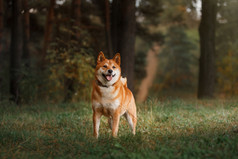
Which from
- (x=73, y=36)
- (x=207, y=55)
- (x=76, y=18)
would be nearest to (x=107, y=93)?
(x=73, y=36)

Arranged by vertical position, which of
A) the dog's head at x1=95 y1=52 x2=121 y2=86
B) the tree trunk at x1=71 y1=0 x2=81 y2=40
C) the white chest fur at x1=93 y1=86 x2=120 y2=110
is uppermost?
the tree trunk at x1=71 y1=0 x2=81 y2=40

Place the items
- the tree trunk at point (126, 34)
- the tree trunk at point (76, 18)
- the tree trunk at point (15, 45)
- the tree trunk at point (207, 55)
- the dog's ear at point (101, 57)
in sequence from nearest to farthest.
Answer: the dog's ear at point (101, 57) < the tree trunk at point (126, 34) < the tree trunk at point (76, 18) < the tree trunk at point (15, 45) < the tree trunk at point (207, 55)

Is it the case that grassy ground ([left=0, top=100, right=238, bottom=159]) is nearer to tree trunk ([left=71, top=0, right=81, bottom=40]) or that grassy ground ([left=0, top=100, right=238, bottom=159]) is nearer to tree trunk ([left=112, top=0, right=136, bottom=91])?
tree trunk ([left=112, top=0, right=136, bottom=91])

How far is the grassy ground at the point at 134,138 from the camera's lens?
171 inches

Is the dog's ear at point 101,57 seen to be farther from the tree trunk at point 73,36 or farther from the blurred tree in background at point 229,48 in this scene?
the blurred tree in background at point 229,48

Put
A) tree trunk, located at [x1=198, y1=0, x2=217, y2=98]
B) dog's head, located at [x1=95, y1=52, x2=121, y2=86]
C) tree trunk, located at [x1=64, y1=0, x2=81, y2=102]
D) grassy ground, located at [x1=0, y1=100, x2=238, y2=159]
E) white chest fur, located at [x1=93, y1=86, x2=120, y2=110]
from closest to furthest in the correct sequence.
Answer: grassy ground, located at [x1=0, y1=100, x2=238, y2=159] < dog's head, located at [x1=95, y1=52, x2=121, y2=86] < white chest fur, located at [x1=93, y1=86, x2=120, y2=110] < tree trunk, located at [x1=64, y1=0, x2=81, y2=102] < tree trunk, located at [x1=198, y1=0, x2=217, y2=98]

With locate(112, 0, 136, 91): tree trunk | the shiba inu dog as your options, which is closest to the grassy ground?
the shiba inu dog

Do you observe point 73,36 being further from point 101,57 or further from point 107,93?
point 107,93

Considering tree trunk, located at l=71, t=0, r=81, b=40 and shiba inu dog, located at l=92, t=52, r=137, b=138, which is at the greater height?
tree trunk, located at l=71, t=0, r=81, b=40

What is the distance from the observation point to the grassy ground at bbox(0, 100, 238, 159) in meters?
4.36

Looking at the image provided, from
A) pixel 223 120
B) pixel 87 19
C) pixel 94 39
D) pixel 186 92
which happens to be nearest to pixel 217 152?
pixel 223 120

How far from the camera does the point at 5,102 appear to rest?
10.6 metres

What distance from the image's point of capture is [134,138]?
5039 millimetres

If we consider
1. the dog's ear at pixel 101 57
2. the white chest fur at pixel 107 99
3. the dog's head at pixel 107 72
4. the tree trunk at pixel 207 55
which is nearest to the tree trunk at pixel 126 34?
the dog's ear at pixel 101 57
